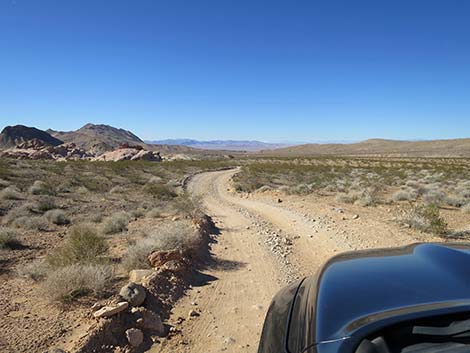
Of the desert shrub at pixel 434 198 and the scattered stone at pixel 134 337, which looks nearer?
the scattered stone at pixel 134 337

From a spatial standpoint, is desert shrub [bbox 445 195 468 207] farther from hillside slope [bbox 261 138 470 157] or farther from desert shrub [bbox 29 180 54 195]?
hillside slope [bbox 261 138 470 157]

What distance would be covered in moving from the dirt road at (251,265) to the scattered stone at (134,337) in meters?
0.24

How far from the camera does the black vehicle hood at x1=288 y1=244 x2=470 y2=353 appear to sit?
1.59 metres

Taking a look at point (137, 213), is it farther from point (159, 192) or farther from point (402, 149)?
point (402, 149)

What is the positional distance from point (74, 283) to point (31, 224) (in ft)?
21.0

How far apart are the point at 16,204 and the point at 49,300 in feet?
35.3

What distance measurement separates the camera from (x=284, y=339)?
1808 millimetres

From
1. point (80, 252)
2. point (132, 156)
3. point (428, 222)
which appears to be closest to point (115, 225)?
point (80, 252)

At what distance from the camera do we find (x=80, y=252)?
6.53m

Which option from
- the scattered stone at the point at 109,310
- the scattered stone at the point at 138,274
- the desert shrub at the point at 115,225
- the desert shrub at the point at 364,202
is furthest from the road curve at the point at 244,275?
the desert shrub at the point at 364,202

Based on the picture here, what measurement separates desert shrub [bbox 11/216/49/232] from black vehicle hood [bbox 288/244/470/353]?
10.3 metres

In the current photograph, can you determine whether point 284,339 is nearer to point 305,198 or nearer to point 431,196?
point 305,198

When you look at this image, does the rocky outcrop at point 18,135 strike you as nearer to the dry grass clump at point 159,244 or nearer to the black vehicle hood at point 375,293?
the dry grass clump at point 159,244

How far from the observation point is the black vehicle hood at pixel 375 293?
5.23 feet
